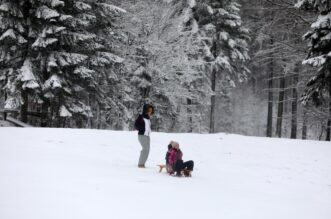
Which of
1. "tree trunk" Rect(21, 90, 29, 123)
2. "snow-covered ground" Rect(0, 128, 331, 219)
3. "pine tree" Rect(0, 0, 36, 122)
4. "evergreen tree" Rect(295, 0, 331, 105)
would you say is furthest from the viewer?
"tree trunk" Rect(21, 90, 29, 123)

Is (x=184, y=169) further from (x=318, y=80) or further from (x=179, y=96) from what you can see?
(x=179, y=96)

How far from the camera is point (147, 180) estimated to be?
872cm

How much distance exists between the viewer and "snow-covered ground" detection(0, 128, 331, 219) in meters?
6.32

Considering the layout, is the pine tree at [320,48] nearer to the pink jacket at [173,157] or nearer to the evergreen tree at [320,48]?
the evergreen tree at [320,48]

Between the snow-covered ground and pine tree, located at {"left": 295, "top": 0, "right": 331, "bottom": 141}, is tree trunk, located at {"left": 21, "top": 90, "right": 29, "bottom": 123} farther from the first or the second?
pine tree, located at {"left": 295, "top": 0, "right": 331, "bottom": 141}

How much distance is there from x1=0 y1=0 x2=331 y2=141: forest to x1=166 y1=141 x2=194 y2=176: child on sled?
8.72m

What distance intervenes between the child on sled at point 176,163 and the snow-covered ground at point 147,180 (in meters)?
0.30

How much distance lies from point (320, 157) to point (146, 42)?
15048mm

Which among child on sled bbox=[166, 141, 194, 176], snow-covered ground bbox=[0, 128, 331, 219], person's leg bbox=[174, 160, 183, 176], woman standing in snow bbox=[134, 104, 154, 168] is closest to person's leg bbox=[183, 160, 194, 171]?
child on sled bbox=[166, 141, 194, 176]

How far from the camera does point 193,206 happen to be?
6930 millimetres

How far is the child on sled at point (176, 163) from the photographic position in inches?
385

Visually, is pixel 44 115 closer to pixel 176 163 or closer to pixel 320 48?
pixel 176 163

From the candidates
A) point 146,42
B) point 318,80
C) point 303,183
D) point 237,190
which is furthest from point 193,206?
point 146,42

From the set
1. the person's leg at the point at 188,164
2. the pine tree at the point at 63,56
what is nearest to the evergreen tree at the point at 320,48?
the person's leg at the point at 188,164
